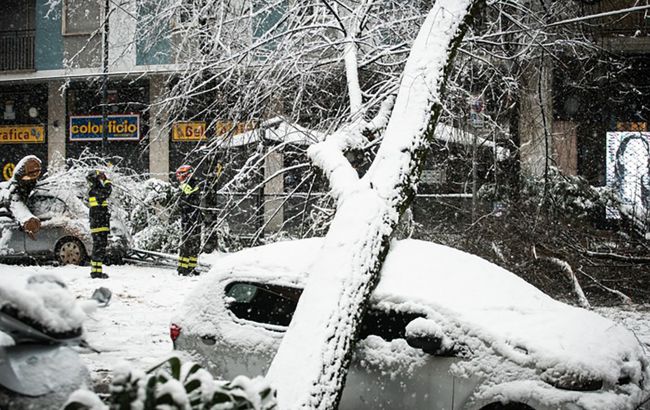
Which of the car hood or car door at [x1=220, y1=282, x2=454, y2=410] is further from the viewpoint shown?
car door at [x1=220, y1=282, x2=454, y2=410]

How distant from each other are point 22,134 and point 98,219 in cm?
1524

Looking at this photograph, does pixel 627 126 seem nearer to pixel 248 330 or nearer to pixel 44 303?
pixel 248 330

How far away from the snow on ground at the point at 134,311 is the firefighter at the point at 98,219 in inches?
11.1

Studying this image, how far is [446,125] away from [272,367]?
6.01m

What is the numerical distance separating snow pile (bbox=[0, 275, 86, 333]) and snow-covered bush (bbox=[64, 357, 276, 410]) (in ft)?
0.94

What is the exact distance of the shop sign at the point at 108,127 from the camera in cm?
2398

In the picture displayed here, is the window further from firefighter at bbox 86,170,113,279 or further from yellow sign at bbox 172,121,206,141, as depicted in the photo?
firefighter at bbox 86,170,113,279

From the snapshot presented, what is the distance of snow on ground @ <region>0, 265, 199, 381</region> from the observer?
7.46 metres

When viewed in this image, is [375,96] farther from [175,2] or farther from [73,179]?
[73,179]

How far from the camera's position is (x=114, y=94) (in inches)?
958

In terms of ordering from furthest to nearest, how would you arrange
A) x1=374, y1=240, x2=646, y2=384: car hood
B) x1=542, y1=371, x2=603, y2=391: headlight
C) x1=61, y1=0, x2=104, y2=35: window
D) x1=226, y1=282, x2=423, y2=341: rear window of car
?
x1=61, y1=0, x2=104, y2=35: window, x1=226, y1=282, x2=423, y2=341: rear window of car, x1=374, y1=240, x2=646, y2=384: car hood, x1=542, y1=371, x2=603, y2=391: headlight

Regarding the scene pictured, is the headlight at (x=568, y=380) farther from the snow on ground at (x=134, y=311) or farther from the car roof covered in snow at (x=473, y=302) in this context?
the snow on ground at (x=134, y=311)

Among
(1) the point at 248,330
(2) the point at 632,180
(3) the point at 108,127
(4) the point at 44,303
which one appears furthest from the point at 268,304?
(3) the point at 108,127

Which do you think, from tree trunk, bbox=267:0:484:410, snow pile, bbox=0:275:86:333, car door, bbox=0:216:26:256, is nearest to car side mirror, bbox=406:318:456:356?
tree trunk, bbox=267:0:484:410
